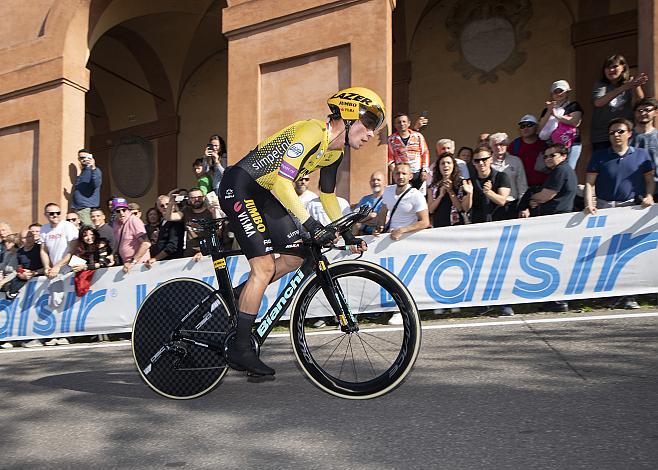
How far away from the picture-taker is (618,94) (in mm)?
7047

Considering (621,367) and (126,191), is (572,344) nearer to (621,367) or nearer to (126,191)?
(621,367)

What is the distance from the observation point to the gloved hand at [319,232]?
10.7 feet

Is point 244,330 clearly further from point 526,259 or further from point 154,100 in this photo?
point 154,100

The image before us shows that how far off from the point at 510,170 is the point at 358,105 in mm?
4343

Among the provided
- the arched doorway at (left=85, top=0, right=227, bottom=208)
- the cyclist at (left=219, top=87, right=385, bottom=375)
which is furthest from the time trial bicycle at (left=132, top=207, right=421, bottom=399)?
the arched doorway at (left=85, top=0, right=227, bottom=208)

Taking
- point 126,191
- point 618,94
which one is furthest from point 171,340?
point 126,191

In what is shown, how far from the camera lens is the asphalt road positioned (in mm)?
2676

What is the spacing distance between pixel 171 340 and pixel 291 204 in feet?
4.19

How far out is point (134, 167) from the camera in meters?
19.7

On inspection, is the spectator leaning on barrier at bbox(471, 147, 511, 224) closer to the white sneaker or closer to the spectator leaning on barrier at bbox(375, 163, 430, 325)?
the spectator leaning on barrier at bbox(375, 163, 430, 325)

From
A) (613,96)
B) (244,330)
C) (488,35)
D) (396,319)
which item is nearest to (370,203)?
(613,96)

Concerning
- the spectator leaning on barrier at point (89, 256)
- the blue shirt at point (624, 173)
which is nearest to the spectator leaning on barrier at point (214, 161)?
the spectator leaning on barrier at point (89, 256)

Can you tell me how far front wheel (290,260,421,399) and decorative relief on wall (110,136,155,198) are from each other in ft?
56.2

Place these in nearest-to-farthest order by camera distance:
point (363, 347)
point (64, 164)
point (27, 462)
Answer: point (27, 462) < point (363, 347) < point (64, 164)
